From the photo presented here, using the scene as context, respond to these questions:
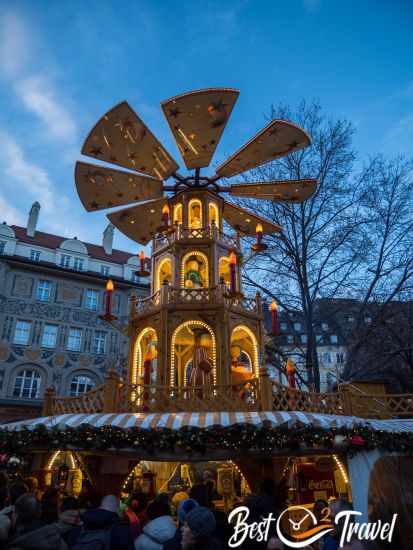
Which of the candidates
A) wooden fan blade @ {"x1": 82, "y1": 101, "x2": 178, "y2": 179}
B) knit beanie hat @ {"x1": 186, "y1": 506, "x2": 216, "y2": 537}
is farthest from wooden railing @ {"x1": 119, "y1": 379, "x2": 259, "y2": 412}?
wooden fan blade @ {"x1": 82, "y1": 101, "x2": 178, "y2": 179}

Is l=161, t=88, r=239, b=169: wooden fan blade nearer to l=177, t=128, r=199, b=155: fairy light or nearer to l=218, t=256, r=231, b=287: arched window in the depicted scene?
l=177, t=128, r=199, b=155: fairy light

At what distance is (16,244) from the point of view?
26750 millimetres

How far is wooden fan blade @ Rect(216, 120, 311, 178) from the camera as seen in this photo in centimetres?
1194

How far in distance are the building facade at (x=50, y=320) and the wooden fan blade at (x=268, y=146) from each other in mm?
12785

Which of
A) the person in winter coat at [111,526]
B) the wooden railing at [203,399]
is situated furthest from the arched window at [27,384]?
the person in winter coat at [111,526]

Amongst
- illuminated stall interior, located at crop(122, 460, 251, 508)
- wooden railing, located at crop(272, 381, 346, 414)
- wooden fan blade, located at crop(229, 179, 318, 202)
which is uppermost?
wooden fan blade, located at crop(229, 179, 318, 202)

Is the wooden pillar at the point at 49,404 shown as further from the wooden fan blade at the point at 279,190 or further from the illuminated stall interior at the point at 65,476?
the wooden fan blade at the point at 279,190

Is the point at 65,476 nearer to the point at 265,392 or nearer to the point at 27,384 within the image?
the point at 265,392

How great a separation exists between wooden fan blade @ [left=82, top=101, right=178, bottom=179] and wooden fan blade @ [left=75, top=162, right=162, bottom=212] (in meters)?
0.43

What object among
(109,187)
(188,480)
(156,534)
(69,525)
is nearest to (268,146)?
(109,187)

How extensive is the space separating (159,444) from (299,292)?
37.2 feet

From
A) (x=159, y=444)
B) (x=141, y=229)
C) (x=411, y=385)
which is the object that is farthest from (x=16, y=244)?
(x=411, y=385)

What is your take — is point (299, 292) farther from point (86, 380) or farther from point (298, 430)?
point (86, 380)

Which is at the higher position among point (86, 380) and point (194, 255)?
point (194, 255)
